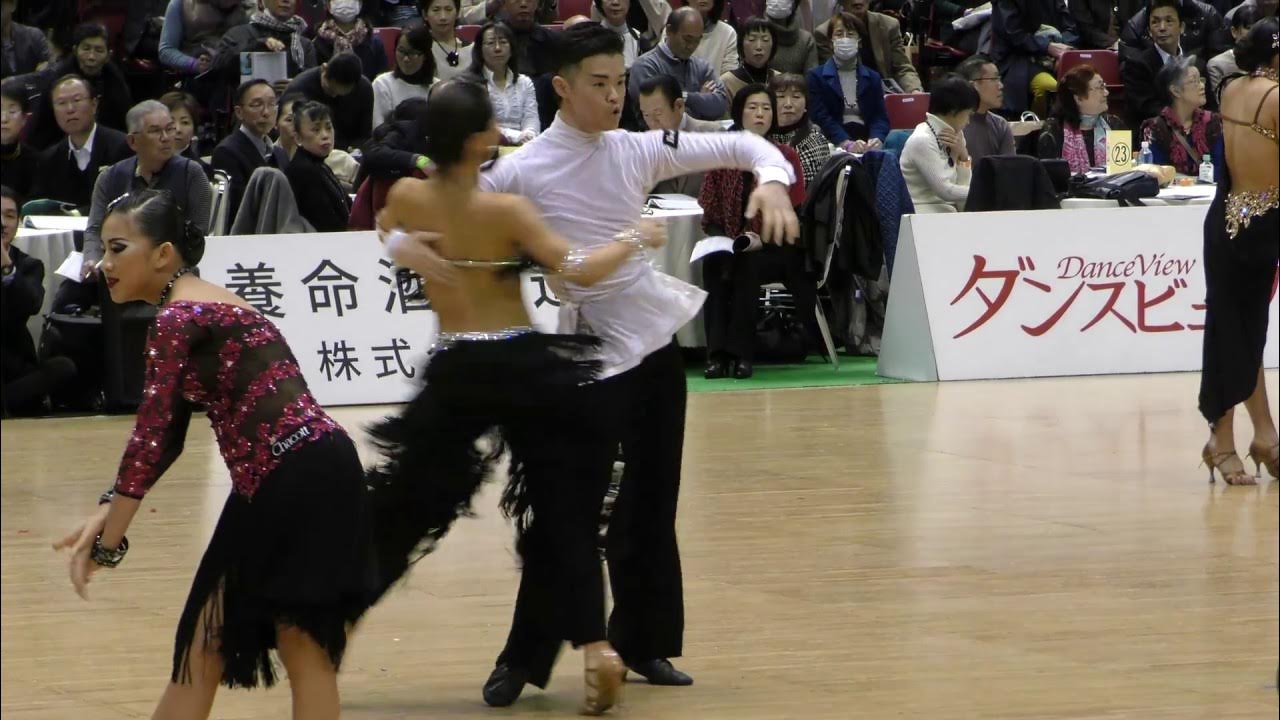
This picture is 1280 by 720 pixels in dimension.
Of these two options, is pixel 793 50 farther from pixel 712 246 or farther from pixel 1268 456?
pixel 1268 456

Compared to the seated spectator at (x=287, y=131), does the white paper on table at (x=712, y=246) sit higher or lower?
lower

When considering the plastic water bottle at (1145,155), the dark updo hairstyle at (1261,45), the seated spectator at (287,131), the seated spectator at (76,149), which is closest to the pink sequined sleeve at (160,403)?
the seated spectator at (76,149)

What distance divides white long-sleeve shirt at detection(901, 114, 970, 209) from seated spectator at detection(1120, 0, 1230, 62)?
12.5ft

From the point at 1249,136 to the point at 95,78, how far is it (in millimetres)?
5047

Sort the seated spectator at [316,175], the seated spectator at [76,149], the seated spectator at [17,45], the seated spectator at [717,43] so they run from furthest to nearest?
1. the seated spectator at [717,43]
2. the seated spectator at [316,175]
3. the seated spectator at [76,149]
4. the seated spectator at [17,45]

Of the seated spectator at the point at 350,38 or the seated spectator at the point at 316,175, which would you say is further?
the seated spectator at the point at 350,38

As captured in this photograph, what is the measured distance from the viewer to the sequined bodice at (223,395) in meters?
3.70

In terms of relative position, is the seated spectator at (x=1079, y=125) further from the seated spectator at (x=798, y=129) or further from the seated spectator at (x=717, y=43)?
the seated spectator at (x=717, y=43)

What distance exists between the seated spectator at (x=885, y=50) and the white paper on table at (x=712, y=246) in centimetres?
416

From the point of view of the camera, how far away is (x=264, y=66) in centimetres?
1308

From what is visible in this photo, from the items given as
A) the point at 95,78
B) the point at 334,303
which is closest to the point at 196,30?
the point at 334,303

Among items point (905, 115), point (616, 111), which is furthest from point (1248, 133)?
point (905, 115)

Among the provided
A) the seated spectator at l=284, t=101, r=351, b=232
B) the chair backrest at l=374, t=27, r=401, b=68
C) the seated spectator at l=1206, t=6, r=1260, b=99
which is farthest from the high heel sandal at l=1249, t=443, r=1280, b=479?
the chair backrest at l=374, t=27, r=401, b=68

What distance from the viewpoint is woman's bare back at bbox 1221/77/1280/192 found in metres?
6.55
